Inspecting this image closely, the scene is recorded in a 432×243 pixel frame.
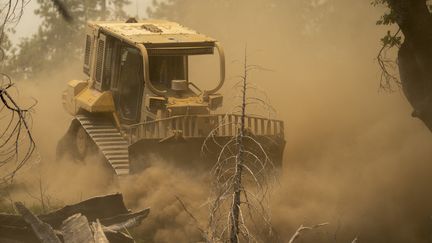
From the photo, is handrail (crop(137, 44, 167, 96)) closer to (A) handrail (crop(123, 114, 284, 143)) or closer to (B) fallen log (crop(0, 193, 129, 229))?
(A) handrail (crop(123, 114, 284, 143))

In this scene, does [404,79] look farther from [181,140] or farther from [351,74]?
[351,74]

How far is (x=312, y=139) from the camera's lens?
18250 millimetres

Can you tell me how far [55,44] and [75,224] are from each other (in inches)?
1196

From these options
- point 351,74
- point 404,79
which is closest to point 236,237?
point 404,79

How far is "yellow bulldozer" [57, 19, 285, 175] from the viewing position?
1404 cm

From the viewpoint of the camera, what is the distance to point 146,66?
14352mm

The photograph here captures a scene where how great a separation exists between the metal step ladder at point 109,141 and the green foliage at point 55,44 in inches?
879

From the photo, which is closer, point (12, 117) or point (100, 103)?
point (12, 117)

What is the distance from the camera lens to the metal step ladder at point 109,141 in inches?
575

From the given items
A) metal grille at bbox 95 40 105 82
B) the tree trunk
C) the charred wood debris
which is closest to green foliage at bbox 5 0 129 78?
metal grille at bbox 95 40 105 82

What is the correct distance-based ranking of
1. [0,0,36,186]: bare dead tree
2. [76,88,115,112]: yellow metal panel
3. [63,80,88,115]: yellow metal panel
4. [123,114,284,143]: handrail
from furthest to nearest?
[63,80,88,115]: yellow metal panel → [76,88,115,112]: yellow metal panel → [123,114,284,143]: handrail → [0,0,36,186]: bare dead tree

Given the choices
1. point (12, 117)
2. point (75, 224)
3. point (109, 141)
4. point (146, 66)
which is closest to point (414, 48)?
point (146, 66)

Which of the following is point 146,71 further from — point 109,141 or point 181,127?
point 109,141

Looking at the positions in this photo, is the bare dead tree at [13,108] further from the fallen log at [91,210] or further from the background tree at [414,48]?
the background tree at [414,48]
